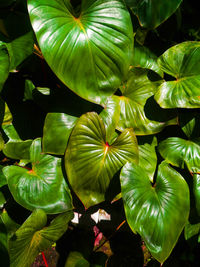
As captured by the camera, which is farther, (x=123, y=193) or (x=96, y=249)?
(x=96, y=249)

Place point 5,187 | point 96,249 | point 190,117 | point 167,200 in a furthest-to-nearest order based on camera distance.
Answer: point 96,249 < point 190,117 < point 5,187 < point 167,200

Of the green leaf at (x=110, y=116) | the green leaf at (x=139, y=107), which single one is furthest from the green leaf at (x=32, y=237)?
the green leaf at (x=139, y=107)

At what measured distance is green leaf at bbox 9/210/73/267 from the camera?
1.36 meters

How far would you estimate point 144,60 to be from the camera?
67.4 inches

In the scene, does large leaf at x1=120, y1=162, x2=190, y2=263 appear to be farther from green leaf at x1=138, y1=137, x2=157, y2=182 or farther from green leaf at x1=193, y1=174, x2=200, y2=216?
green leaf at x1=138, y1=137, x2=157, y2=182

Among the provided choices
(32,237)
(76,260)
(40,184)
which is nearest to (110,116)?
(40,184)

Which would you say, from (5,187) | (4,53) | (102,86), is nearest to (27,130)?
(5,187)

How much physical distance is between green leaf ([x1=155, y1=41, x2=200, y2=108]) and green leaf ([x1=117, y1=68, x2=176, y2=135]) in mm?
92

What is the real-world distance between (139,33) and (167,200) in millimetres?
1072

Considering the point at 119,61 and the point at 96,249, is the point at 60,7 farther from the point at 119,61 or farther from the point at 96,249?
the point at 96,249

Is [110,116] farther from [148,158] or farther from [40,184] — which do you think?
[40,184]

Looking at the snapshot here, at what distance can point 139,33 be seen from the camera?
1.72 meters

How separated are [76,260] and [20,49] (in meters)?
1.37

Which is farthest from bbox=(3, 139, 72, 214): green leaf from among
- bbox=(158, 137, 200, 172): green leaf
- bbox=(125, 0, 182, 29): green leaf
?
bbox=(125, 0, 182, 29): green leaf
